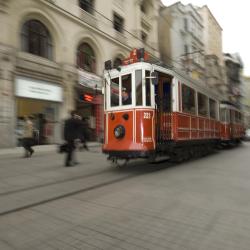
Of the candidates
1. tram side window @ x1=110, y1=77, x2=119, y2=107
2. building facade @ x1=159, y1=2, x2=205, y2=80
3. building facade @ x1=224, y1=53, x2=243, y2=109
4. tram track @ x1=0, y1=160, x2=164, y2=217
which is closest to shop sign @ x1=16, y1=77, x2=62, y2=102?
tram side window @ x1=110, y1=77, x2=119, y2=107

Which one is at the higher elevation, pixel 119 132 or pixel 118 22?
pixel 118 22

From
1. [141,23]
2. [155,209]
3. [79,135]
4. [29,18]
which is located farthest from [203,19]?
[155,209]

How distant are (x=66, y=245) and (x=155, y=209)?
1.86 metres

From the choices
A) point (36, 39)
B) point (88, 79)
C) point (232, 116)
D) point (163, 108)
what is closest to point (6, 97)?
point (36, 39)


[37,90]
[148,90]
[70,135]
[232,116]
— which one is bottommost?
[70,135]

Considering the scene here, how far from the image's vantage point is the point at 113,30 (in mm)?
22250

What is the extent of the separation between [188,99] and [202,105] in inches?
84.2

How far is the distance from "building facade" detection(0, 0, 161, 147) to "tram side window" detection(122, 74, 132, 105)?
130 inches

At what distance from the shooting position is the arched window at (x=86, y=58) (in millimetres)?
19500

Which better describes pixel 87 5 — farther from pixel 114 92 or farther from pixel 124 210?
pixel 124 210

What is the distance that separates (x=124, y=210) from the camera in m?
4.95

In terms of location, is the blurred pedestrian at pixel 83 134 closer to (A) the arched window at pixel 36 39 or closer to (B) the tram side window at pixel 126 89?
(B) the tram side window at pixel 126 89

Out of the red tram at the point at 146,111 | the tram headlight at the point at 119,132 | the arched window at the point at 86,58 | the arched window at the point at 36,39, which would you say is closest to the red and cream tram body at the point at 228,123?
the red tram at the point at 146,111

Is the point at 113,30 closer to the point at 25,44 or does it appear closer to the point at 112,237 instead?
the point at 25,44
